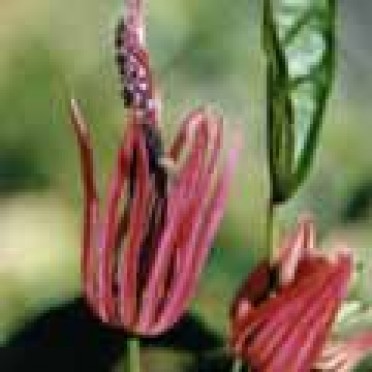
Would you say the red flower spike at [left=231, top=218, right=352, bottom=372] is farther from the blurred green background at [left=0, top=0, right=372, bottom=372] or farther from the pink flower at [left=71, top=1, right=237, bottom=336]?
the blurred green background at [left=0, top=0, right=372, bottom=372]

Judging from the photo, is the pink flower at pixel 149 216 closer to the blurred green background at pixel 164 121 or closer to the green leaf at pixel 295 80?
the green leaf at pixel 295 80

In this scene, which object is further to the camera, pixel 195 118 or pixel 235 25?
pixel 235 25

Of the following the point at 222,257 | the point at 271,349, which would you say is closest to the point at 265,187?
the point at 222,257

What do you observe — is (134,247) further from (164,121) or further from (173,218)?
(164,121)

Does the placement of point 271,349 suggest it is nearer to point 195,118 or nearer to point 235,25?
point 195,118

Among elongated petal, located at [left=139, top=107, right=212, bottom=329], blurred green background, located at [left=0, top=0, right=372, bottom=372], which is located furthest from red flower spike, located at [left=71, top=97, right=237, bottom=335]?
blurred green background, located at [left=0, top=0, right=372, bottom=372]
